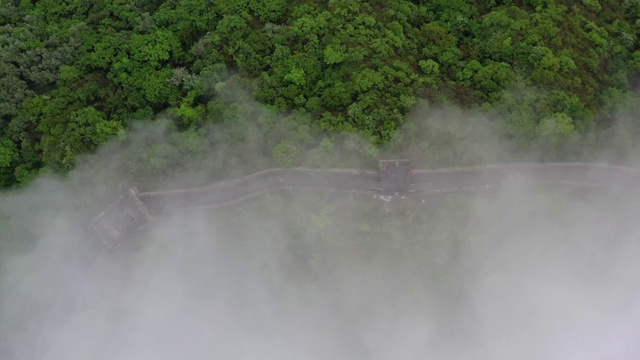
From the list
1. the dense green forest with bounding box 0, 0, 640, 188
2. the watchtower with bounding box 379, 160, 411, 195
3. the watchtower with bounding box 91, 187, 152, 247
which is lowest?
the watchtower with bounding box 91, 187, 152, 247

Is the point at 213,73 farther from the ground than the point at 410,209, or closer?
farther from the ground

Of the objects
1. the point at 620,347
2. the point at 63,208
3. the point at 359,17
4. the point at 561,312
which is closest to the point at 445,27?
the point at 359,17

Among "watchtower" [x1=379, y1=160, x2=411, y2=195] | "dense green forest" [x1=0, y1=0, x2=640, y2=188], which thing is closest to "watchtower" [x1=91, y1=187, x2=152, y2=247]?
"dense green forest" [x1=0, y1=0, x2=640, y2=188]

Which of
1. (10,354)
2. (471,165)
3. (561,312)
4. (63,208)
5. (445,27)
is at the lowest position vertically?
(10,354)

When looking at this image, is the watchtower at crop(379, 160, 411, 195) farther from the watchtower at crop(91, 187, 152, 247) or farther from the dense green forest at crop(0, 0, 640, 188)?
the watchtower at crop(91, 187, 152, 247)

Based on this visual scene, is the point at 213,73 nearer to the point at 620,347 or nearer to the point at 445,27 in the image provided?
the point at 445,27

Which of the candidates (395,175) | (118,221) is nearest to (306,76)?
(395,175)

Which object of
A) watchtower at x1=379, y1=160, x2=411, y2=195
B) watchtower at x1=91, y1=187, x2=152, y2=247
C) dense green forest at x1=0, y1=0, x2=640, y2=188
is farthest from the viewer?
watchtower at x1=91, y1=187, x2=152, y2=247
